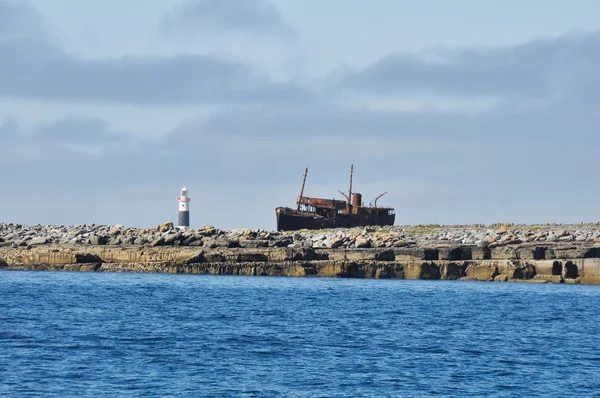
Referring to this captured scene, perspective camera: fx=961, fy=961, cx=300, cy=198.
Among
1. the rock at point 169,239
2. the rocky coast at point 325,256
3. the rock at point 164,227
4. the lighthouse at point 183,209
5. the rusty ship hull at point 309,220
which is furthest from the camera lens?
the rusty ship hull at point 309,220

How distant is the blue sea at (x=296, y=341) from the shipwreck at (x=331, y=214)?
49800mm

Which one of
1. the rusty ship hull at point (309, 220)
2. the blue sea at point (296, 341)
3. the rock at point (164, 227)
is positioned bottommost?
the blue sea at point (296, 341)

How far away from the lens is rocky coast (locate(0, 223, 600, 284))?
54094mm

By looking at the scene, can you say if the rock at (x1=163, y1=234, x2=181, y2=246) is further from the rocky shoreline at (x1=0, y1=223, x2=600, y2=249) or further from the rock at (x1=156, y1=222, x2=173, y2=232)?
the rock at (x1=156, y1=222, x2=173, y2=232)

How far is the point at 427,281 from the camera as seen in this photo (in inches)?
2237

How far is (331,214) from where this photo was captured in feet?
346

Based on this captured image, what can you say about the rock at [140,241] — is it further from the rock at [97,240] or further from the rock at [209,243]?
the rock at [209,243]

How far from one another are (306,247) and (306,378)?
115 ft

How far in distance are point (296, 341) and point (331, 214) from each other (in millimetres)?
74068

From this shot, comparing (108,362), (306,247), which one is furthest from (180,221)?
(108,362)

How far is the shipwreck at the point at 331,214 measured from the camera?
335ft

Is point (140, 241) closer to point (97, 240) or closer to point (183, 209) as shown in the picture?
point (97, 240)

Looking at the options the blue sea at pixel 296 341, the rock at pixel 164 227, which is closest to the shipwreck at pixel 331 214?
the rock at pixel 164 227

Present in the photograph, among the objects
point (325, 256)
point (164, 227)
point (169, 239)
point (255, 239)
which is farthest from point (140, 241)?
point (325, 256)
